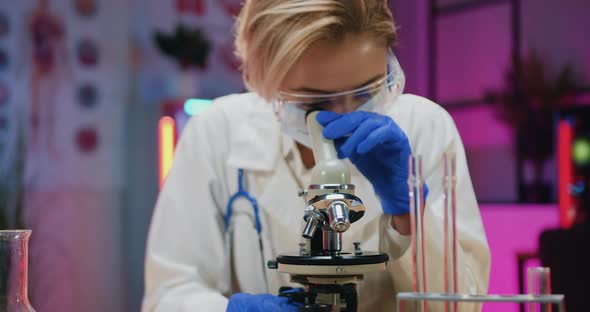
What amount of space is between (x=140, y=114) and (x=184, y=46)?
54 cm

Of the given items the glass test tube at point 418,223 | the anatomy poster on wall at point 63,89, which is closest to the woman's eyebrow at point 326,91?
the glass test tube at point 418,223

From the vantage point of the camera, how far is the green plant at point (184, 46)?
14.3 feet

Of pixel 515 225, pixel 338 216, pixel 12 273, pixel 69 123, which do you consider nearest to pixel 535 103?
pixel 515 225

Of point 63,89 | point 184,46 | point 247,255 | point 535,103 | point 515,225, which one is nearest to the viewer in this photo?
point 247,255

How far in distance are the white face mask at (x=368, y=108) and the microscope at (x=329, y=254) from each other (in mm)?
369

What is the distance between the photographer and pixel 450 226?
0.81 m

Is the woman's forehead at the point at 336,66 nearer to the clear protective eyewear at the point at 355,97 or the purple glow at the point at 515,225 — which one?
the clear protective eyewear at the point at 355,97

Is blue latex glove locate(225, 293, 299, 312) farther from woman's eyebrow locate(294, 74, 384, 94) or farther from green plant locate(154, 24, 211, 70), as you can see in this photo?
green plant locate(154, 24, 211, 70)

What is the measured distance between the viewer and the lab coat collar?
165 cm

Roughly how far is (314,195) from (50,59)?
353cm

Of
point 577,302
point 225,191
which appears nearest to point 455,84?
point 577,302

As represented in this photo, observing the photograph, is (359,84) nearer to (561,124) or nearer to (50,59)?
(561,124)

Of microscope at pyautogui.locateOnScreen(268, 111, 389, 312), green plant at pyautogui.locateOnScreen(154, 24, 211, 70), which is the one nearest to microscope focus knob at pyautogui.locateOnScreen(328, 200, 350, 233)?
microscope at pyautogui.locateOnScreen(268, 111, 389, 312)

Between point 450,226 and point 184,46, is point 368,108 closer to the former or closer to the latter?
point 450,226
